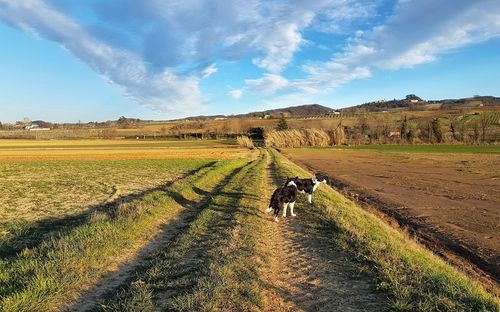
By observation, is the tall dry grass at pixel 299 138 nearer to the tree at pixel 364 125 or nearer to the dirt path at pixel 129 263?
the tree at pixel 364 125

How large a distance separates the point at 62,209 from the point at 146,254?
9644 millimetres

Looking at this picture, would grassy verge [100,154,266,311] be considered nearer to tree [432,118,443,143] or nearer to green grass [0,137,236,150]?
green grass [0,137,236,150]

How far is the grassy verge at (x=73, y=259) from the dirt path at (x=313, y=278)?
145 inches

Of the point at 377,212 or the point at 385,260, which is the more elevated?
the point at 385,260

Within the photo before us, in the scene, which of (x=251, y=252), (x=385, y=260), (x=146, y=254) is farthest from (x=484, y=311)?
(x=146, y=254)

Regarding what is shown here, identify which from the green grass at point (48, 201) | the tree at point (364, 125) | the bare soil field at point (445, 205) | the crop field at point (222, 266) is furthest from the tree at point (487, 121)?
the crop field at point (222, 266)

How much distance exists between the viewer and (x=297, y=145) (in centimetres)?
10375

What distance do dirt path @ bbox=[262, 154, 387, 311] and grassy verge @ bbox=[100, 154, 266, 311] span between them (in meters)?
0.42

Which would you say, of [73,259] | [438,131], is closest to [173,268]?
[73,259]

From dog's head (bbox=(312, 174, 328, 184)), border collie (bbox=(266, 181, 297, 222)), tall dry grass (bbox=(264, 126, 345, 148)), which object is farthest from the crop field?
tall dry grass (bbox=(264, 126, 345, 148))

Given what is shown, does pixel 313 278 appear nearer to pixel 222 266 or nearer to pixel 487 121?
pixel 222 266

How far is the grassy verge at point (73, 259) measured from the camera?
6.79 meters

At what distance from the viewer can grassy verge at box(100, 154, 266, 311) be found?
6547 millimetres

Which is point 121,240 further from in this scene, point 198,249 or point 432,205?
point 432,205
